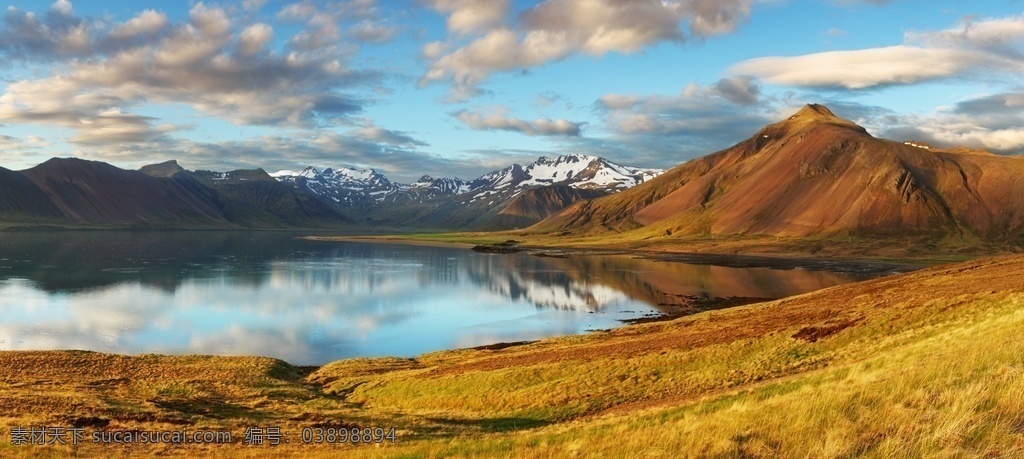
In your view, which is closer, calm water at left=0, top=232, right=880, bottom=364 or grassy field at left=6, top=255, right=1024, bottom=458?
grassy field at left=6, top=255, right=1024, bottom=458

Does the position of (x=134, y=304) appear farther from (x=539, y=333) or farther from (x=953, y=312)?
(x=953, y=312)

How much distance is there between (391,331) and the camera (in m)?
69.0

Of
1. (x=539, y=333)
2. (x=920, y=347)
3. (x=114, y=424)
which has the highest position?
(x=920, y=347)

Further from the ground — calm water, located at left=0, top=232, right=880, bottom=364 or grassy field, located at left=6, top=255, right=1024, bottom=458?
grassy field, located at left=6, top=255, right=1024, bottom=458

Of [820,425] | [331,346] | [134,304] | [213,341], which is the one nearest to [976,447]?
[820,425]

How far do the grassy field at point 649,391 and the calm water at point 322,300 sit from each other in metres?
14.9

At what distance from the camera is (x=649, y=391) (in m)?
29.5

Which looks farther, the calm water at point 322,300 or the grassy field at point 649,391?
the calm water at point 322,300

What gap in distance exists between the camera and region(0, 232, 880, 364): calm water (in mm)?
60788

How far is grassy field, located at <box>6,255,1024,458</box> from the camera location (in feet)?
40.2

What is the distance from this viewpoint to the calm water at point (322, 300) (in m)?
60.8

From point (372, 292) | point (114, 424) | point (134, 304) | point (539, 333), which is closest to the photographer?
point (114, 424)

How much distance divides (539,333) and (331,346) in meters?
21.5

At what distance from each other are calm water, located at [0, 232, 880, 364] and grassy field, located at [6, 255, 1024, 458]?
14.9 meters
